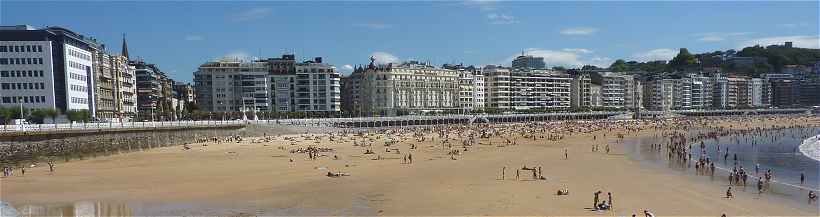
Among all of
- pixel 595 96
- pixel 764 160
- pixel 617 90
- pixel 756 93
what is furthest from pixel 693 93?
pixel 764 160

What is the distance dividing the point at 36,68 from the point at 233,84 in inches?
1720

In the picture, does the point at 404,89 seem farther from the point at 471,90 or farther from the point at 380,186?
the point at 380,186

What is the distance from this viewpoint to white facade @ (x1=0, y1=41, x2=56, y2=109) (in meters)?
59.2

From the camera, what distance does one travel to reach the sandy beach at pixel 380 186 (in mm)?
21109

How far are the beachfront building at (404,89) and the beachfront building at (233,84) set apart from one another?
17.3 metres

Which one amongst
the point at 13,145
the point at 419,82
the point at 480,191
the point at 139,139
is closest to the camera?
the point at 480,191

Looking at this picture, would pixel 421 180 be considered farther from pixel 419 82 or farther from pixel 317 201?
pixel 419 82

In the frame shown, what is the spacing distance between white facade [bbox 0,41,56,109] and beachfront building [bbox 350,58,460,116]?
56.2 meters

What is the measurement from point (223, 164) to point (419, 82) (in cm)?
8316

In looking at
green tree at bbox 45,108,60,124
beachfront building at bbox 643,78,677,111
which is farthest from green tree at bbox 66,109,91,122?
beachfront building at bbox 643,78,677,111

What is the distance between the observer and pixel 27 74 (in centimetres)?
6012

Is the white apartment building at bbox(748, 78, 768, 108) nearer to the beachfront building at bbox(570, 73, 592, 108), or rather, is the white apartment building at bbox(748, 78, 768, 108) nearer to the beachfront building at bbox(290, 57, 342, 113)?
the beachfront building at bbox(570, 73, 592, 108)

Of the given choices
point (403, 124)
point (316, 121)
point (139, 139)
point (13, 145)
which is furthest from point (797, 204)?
point (403, 124)

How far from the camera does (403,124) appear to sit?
94562mm
